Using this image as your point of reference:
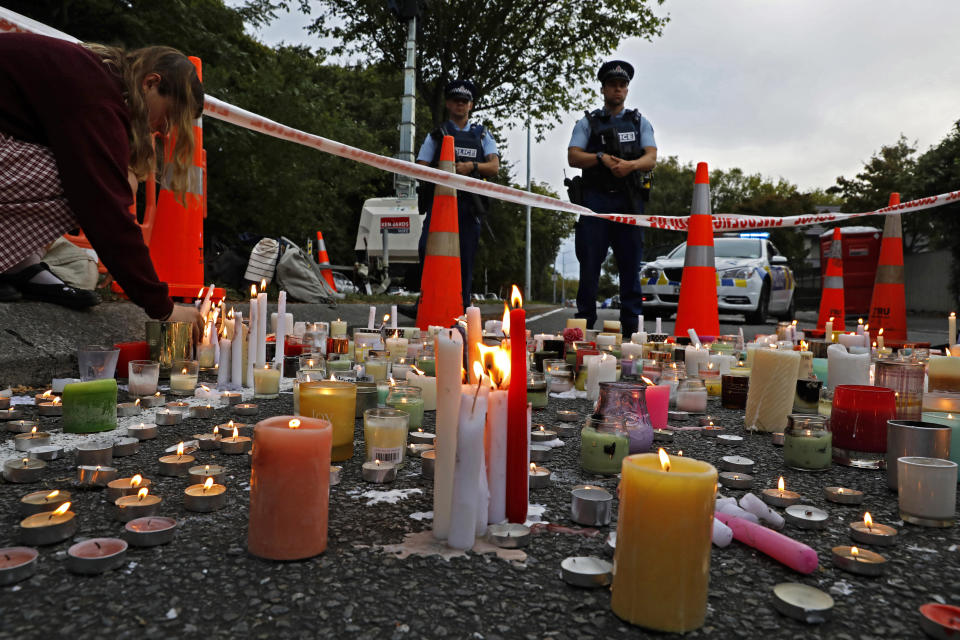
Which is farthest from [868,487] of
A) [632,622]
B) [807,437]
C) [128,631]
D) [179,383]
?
[179,383]

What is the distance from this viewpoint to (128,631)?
1.30m

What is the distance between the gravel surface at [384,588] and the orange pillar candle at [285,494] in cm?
4

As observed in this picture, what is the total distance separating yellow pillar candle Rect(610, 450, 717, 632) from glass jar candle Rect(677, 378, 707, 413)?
7.80 ft

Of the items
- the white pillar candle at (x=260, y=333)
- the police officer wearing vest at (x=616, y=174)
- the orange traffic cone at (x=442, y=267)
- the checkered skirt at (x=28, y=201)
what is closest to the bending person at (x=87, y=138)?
the checkered skirt at (x=28, y=201)

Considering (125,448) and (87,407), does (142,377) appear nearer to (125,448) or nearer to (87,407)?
(87,407)

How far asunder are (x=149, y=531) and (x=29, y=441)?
1.16 meters

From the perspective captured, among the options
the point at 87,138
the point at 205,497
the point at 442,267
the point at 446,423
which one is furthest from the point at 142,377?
the point at 442,267

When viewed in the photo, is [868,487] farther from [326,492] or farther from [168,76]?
A: [168,76]

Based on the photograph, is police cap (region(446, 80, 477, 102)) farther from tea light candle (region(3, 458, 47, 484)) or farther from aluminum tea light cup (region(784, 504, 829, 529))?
aluminum tea light cup (region(784, 504, 829, 529))

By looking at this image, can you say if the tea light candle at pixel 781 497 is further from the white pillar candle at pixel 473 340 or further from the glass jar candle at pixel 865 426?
the white pillar candle at pixel 473 340

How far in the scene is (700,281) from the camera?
6.66 m

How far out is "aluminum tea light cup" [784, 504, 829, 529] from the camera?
196 centimetres

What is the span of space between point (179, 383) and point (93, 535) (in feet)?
7.05

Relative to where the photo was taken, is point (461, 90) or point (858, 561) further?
point (461, 90)
